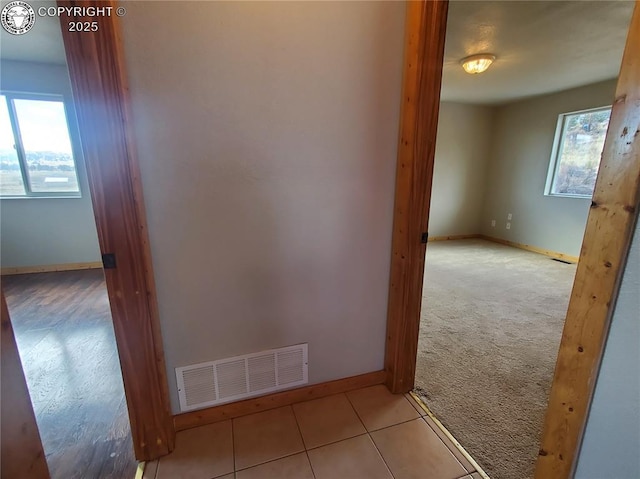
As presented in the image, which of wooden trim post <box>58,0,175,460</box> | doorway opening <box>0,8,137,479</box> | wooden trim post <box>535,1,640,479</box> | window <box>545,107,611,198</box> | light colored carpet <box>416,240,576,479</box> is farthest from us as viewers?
window <box>545,107,611,198</box>

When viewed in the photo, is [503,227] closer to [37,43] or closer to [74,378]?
[74,378]

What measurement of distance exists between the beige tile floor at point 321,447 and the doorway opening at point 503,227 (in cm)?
16

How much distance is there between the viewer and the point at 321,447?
1.36 m

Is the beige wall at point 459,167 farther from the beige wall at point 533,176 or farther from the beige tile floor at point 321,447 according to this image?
the beige tile floor at point 321,447

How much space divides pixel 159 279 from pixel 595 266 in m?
1.52

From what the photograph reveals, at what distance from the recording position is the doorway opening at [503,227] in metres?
1.65

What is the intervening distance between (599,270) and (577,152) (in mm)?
4939

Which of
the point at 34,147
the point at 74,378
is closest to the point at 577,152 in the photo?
the point at 74,378

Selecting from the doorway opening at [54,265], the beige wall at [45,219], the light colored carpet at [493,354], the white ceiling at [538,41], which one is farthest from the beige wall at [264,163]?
the beige wall at [45,219]

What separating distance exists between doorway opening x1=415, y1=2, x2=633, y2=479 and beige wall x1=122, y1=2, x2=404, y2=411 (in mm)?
943

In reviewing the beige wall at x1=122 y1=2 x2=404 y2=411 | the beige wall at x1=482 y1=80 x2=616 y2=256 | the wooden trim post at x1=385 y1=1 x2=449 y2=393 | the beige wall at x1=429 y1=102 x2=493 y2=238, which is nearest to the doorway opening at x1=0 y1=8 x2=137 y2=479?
the beige wall at x1=122 y1=2 x2=404 y2=411

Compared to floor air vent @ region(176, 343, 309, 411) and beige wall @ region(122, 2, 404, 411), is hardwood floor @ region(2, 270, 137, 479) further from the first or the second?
beige wall @ region(122, 2, 404, 411)

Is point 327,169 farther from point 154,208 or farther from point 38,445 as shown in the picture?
point 38,445

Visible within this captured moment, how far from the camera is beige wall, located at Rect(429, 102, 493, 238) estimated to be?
526cm
